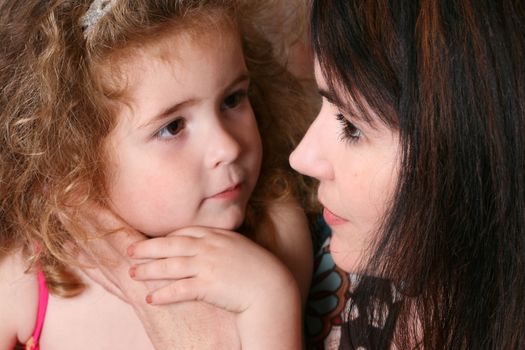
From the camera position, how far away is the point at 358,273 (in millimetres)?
1225

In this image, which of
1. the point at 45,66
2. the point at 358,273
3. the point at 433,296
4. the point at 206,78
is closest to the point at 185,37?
the point at 206,78

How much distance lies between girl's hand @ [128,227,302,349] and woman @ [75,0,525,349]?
0.45 feet

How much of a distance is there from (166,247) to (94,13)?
42 cm

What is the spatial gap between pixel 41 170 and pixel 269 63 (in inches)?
21.3

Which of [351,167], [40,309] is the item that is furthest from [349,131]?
[40,309]

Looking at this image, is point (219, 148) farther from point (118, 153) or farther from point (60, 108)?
point (60, 108)

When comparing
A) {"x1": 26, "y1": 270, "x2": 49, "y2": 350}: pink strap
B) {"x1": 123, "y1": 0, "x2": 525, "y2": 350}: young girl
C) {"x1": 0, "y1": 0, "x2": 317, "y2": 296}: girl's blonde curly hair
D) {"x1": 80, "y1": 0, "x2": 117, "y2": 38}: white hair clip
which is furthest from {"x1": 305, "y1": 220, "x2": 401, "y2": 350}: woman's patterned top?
{"x1": 80, "y1": 0, "x2": 117, "y2": 38}: white hair clip

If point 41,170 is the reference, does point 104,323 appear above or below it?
below

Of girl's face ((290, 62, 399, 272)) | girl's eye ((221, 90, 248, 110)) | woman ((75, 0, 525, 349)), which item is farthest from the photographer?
girl's eye ((221, 90, 248, 110))

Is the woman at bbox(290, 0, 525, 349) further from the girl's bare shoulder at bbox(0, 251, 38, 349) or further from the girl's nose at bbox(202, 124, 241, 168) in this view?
the girl's bare shoulder at bbox(0, 251, 38, 349)

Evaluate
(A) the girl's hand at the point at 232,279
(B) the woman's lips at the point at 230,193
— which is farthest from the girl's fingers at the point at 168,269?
(B) the woman's lips at the point at 230,193

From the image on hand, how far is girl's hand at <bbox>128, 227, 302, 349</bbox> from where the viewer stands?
1.32m

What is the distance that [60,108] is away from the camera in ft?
4.42

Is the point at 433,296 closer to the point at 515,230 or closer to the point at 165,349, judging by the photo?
the point at 515,230
